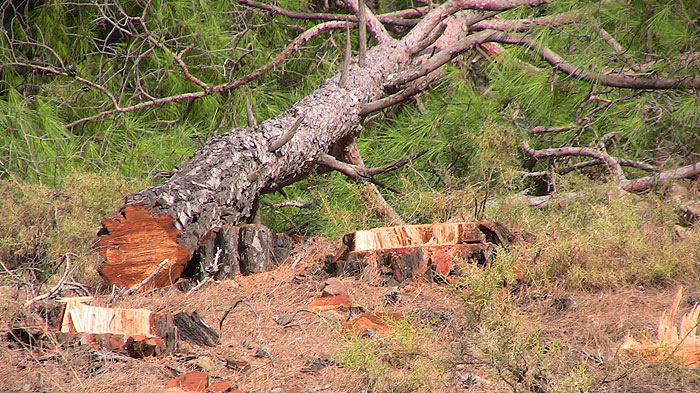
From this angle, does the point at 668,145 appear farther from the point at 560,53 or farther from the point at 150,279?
the point at 150,279

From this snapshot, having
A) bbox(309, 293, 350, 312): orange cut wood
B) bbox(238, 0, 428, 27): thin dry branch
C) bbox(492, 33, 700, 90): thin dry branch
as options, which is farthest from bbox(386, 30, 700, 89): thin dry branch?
bbox(309, 293, 350, 312): orange cut wood

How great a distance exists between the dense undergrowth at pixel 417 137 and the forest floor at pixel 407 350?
0.03 m

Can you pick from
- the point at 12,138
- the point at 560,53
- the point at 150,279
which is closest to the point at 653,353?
the point at 150,279

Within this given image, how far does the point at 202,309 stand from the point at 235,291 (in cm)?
31

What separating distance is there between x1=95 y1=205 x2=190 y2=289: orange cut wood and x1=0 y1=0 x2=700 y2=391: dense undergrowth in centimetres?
27

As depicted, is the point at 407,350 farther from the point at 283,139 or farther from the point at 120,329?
the point at 283,139

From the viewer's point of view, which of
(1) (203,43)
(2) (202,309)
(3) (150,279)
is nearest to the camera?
(2) (202,309)

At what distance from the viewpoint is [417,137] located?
5.17 meters

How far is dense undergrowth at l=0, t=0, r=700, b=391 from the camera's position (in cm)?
311

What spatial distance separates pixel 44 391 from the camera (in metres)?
2.01

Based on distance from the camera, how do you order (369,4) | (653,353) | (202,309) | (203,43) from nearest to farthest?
(653,353)
(202,309)
(203,43)
(369,4)

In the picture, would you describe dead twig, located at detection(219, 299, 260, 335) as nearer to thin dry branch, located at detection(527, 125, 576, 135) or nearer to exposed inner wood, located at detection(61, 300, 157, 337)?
exposed inner wood, located at detection(61, 300, 157, 337)

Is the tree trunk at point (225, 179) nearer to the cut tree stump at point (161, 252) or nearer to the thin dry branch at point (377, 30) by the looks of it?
the cut tree stump at point (161, 252)

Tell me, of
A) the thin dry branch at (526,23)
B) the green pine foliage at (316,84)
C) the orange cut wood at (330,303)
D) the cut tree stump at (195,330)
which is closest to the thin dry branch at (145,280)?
the cut tree stump at (195,330)
